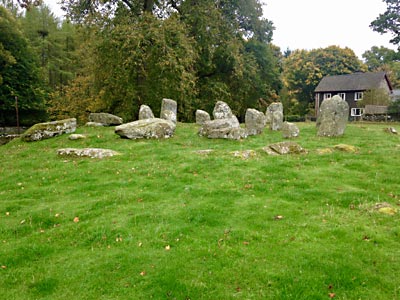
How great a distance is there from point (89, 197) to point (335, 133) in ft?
50.9

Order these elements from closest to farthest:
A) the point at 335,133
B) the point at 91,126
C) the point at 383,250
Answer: the point at 383,250, the point at 335,133, the point at 91,126

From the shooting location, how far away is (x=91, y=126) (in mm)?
25031

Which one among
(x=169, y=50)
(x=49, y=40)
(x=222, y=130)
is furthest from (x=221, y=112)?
(x=49, y=40)

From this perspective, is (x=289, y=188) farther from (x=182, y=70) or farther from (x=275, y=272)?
(x=182, y=70)

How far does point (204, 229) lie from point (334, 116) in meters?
14.9

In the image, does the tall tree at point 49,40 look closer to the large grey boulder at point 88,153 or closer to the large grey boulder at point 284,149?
Result: the large grey boulder at point 88,153

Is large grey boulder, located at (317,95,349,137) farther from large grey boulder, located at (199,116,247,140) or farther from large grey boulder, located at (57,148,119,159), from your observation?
large grey boulder, located at (57,148,119,159)

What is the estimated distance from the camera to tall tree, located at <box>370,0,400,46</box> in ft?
130

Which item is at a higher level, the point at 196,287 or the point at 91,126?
the point at 91,126

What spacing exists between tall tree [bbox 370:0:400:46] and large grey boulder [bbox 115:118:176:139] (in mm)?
34016

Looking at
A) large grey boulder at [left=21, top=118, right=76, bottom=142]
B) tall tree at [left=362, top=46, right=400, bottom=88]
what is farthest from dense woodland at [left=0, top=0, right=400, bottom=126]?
tall tree at [left=362, top=46, right=400, bottom=88]

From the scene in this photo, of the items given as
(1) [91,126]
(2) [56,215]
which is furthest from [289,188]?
(1) [91,126]

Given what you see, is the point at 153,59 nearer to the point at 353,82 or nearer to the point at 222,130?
the point at 222,130

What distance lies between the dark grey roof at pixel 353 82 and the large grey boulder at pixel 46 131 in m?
54.9
